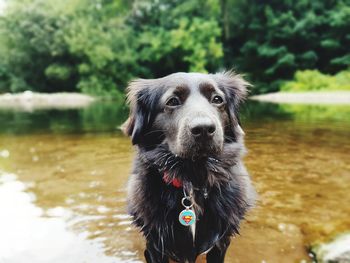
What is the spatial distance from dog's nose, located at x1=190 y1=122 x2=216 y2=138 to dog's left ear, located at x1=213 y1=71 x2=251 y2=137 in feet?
2.07

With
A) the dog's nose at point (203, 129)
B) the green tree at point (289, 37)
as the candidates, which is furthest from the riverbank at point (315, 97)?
the dog's nose at point (203, 129)

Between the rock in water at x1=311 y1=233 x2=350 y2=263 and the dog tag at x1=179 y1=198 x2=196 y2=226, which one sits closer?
the dog tag at x1=179 y1=198 x2=196 y2=226

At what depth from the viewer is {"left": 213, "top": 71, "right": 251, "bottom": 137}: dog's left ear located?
313cm

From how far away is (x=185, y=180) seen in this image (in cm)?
278

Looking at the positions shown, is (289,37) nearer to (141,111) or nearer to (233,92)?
(233,92)

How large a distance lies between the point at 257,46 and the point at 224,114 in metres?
34.1

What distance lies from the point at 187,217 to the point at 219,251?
0.46m

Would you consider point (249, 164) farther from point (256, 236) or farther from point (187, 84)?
point (187, 84)

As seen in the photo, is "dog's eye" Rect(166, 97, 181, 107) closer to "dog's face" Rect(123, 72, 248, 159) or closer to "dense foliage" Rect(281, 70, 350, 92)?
"dog's face" Rect(123, 72, 248, 159)

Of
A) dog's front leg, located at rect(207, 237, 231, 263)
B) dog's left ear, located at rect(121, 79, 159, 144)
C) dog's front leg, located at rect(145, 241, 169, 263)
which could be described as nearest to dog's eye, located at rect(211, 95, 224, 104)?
dog's left ear, located at rect(121, 79, 159, 144)

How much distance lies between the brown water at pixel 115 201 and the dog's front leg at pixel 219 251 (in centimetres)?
32

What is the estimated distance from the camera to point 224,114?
303 cm

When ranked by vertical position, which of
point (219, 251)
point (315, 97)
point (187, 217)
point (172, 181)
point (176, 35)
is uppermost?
point (176, 35)

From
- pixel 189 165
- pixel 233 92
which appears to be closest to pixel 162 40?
pixel 233 92
